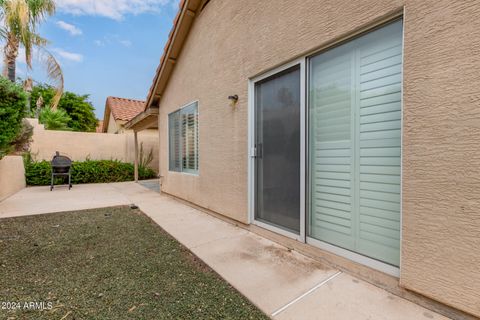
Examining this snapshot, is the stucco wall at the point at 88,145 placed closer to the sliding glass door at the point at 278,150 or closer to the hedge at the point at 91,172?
the hedge at the point at 91,172

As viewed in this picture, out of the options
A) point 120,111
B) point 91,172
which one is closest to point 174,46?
point 91,172

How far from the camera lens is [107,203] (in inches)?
247

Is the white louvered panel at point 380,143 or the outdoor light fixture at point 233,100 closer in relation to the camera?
the white louvered panel at point 380,143

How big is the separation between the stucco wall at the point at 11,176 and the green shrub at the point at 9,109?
1911 millimetres

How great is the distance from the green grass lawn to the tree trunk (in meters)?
9.46

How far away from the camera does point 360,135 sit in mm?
2441

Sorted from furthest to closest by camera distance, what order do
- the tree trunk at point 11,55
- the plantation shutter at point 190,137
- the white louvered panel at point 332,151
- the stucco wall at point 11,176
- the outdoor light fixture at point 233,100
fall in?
1. the tree trunk at point 11,55
2. the stucco wall at point 11,176
3. the plantation shutter at point 190,137
4. the outdoor light fixture at point 233,100
5. the white louvered panel at point 332,151

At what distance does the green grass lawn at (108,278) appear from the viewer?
6.46 ft

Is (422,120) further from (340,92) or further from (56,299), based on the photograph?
(56,299)

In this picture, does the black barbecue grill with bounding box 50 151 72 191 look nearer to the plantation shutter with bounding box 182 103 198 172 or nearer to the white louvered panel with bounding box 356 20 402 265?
the plantation shutter with bounding box 182 103 198 172

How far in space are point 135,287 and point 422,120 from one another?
2955mm

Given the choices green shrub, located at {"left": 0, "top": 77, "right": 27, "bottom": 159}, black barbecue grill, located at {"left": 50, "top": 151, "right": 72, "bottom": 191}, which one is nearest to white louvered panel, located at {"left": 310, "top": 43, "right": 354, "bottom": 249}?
green shrub, located at {"left": 0, "top": 77, "right": 27, "bottom": 159}

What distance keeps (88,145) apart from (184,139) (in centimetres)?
804

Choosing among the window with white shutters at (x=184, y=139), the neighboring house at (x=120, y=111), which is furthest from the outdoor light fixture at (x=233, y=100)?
the neighboring house at (x=120, y=111)
